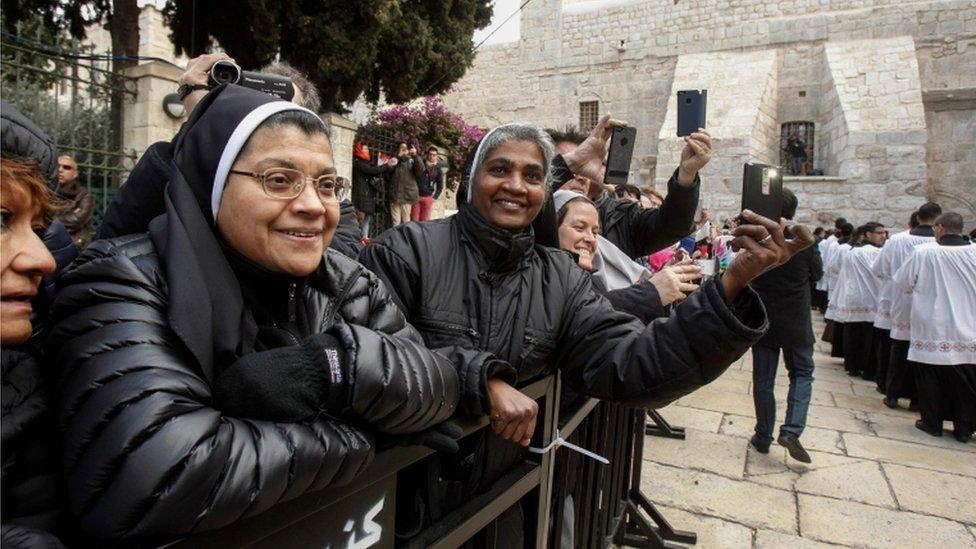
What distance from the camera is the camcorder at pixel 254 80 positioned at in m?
1.78

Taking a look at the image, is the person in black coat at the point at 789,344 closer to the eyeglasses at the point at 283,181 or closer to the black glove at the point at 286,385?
the eyeglasses at the point at 283,181

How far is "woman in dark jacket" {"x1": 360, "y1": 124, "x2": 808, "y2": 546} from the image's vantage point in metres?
1.57

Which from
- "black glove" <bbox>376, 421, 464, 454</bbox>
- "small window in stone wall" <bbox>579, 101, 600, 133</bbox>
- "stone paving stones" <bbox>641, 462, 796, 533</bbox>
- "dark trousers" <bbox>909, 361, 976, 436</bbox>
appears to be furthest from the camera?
"small window in stone wall" <bbox>579, 101, 600, 133</bbox>

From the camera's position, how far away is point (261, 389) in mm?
996

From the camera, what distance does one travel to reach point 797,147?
18203mm

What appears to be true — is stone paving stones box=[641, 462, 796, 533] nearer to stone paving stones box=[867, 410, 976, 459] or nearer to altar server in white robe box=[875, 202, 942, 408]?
stone paving stones box=[867, 410, 976, 459]

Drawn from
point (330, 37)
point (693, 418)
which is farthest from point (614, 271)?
point (330, 37)

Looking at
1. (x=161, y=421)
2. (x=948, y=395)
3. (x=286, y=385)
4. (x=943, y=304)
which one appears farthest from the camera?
(x=943, y=304)

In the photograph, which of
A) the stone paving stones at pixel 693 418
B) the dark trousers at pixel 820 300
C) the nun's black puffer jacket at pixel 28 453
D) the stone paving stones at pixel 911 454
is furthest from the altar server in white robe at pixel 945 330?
the dark trousers at pixel 820 300

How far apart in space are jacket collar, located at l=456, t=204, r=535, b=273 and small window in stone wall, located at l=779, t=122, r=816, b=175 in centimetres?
1869

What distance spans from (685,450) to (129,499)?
187 inches

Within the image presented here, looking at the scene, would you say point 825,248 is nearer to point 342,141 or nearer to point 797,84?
point 797,84

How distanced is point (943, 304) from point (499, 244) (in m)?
5.75

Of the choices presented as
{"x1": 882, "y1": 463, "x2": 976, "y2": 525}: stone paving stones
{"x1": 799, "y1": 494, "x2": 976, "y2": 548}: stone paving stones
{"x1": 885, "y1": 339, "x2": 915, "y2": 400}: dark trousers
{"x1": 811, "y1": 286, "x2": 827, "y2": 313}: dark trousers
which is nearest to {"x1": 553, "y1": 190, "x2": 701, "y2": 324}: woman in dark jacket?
{"x1": 799, "y1": 494, "x2": 976, "y2": 548}: stone paving stones
